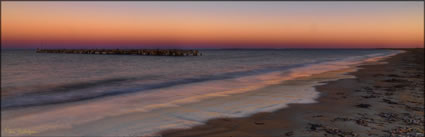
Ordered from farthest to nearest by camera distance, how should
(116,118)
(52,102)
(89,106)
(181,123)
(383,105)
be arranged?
(52,102) → (89,106) → (383,105) → (116,118) → (181,123)

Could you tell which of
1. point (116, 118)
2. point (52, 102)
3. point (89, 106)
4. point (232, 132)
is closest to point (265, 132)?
point (232, 132)

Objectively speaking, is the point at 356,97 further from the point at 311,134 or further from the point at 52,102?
the point at 52,102

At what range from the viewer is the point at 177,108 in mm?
8273

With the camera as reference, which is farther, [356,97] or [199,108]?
[356,97]

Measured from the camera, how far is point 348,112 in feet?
23.8

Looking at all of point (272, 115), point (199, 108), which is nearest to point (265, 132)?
point (272, 115)

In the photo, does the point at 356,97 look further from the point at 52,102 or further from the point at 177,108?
the point at 52,102

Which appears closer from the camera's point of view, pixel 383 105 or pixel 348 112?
pixel 348 112

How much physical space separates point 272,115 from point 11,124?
638 cm

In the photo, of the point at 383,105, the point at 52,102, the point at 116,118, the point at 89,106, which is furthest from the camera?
the point at 52,102

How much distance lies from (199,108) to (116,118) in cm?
235

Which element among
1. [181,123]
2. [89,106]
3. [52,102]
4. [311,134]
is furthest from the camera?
[52,102]

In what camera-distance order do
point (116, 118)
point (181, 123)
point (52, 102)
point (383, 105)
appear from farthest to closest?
point (52, 102) < point (383, 105) < point (116, 118) < point (181, 123)

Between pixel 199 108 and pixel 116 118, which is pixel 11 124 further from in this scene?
pixel 199 108
